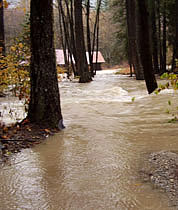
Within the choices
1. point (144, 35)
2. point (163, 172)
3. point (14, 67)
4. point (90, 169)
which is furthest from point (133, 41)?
point (163, 172)

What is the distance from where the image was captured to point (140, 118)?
243 inches

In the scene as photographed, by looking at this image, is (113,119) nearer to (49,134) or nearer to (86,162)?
(49,134)

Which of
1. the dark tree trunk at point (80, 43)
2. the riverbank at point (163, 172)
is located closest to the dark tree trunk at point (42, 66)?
the riverbank at point (163, 172)

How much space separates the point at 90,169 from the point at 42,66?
2262 mm

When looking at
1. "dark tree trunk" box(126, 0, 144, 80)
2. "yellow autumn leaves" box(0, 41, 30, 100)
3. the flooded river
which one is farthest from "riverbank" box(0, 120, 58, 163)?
"dark tree trunk" box(126, 0, 144, 80)

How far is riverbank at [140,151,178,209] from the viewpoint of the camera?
2.63m

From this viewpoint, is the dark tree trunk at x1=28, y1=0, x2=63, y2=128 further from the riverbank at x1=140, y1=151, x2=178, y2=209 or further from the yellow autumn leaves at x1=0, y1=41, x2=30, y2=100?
the riverbank at x1=140, y1=151, x2=178, y2=209

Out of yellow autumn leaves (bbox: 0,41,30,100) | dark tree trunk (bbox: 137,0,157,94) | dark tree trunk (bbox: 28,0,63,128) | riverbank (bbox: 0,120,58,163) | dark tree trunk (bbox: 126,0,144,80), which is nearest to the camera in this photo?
riverbank (bbox: 0,120,58,163)

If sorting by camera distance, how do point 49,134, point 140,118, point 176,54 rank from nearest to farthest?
1. point 49,134
2. point 140,118
3. point 176,54

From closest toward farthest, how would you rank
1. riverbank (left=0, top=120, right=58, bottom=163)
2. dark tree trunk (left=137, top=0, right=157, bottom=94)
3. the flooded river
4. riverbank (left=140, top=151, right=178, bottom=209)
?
the flooded river
riverbank (left=140, top=151, right=178, bottom=209)
riverbank (left=0, top=120, right=58, bottom=163)
dark tree trunk (left=137, top=0, right=157, bottom=94)

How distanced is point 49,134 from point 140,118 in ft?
7.26

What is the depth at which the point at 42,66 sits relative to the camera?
16.0 feet

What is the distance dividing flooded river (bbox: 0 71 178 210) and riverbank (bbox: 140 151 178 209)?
0.08 meters

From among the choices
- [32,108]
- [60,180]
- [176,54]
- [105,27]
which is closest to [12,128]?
[32,108]
